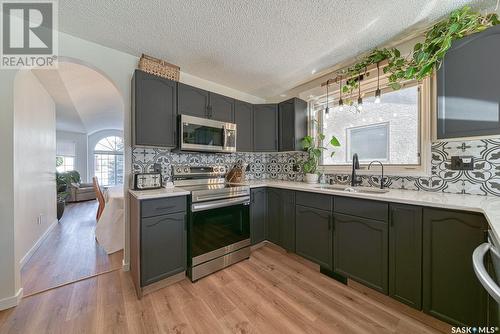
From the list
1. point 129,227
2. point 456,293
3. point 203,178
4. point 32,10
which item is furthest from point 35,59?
point 456,293

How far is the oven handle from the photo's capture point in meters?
1.82

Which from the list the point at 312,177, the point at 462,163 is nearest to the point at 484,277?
the point at 462,163

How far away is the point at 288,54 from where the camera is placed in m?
2.07

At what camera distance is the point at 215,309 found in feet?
4.82

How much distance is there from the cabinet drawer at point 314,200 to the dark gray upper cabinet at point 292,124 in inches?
30.4

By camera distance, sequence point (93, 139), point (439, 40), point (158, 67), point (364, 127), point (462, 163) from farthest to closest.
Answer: point (93, 139) → point (364, 127) → point (158, 67) → point (462, 163) → point (439, 40)

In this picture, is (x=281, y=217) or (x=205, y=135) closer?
(x=205, y=135)

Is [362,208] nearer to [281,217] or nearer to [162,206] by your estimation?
[281,217]

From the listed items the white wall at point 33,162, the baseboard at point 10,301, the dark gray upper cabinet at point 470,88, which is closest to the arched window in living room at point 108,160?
the white wall at point 33,162

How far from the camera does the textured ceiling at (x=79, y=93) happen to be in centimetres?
263

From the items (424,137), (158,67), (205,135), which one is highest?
(158,67)

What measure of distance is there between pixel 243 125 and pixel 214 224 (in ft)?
4.80

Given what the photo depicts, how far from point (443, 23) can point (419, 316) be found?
7.31 feet

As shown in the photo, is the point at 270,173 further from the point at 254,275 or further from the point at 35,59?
the point at 35,59
